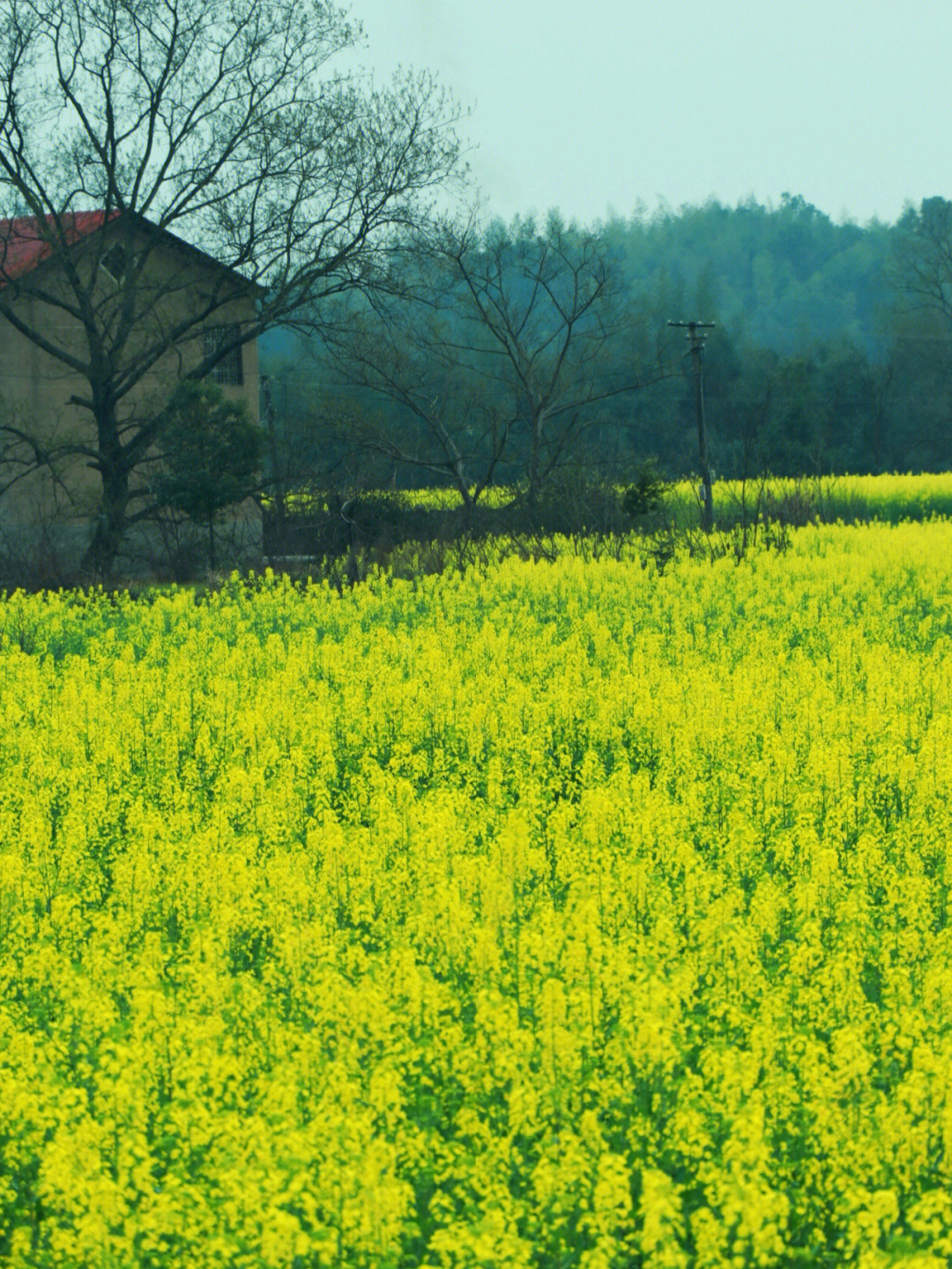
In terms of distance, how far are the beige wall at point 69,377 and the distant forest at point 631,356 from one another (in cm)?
286

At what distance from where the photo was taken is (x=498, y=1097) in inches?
162

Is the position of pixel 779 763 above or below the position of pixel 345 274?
below

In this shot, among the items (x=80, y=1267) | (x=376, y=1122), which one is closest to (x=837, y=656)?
(x=376, y=1122)

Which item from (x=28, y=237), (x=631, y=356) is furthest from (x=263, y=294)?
(x=631, y=356)

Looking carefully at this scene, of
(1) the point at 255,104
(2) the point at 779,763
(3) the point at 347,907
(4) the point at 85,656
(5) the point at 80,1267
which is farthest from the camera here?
(1) the point at 255,104

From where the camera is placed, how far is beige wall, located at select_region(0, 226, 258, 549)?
30656mm

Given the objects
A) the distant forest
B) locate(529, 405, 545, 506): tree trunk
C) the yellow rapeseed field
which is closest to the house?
the distant forest

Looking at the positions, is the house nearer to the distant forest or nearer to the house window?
the house window

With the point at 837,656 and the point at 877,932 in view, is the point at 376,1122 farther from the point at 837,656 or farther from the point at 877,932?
the point at 837,656

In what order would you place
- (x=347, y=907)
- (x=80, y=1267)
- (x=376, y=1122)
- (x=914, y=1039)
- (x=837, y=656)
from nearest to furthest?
(x=80, y=1267) → (x=376, y=1122) → (x=914, y=1039) → (x=347, y=907) → (x=837, y=656)

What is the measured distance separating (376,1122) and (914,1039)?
64.2 inches

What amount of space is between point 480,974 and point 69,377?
98.2 feet

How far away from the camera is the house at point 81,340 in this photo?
28.9m

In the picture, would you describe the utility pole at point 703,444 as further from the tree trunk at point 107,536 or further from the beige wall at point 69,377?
the tree trunk at point 107,536
